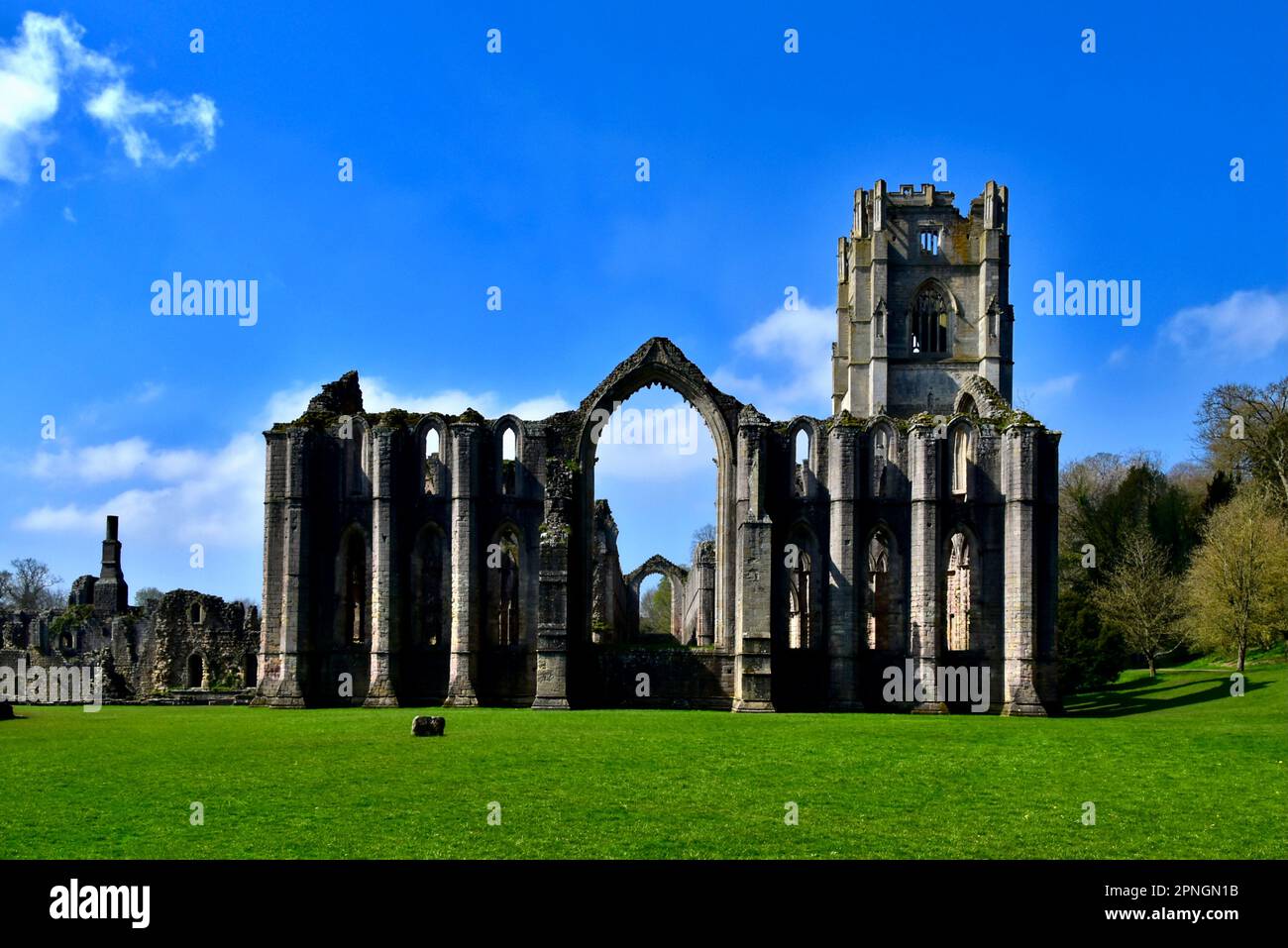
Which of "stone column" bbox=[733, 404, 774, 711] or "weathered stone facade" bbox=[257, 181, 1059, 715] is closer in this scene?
"stone column" bbox=[733, 404, 774, 711]

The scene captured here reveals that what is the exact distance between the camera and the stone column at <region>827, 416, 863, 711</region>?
33500 millimetres

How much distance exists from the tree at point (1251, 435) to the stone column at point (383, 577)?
124 feet

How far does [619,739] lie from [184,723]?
1072 cm

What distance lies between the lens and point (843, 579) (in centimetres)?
3353

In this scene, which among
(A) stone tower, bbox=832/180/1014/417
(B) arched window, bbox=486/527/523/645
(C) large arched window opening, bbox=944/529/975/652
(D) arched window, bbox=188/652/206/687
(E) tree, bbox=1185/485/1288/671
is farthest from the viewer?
(A) stone tower, bbox=832/180/1014/417

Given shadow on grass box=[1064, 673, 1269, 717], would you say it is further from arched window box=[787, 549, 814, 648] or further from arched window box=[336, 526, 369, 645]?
arched window box=[336, 526, 369, 645]

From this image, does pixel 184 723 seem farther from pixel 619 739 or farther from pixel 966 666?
pixel 966 666

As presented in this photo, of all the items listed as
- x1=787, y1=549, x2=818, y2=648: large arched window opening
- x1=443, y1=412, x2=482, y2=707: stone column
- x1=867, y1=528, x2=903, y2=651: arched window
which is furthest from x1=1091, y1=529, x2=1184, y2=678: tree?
x1=443, y1=412, x2=482, y2=707: stone column

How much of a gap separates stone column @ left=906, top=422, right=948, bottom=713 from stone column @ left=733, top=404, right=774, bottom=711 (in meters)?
4.18

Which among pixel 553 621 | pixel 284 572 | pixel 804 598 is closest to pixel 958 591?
pixel 804 598

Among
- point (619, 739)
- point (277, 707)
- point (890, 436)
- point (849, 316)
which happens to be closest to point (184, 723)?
point (277, 707)

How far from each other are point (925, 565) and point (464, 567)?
12998 millimetres

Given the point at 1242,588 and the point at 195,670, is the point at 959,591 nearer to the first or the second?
the point at 1242,588
